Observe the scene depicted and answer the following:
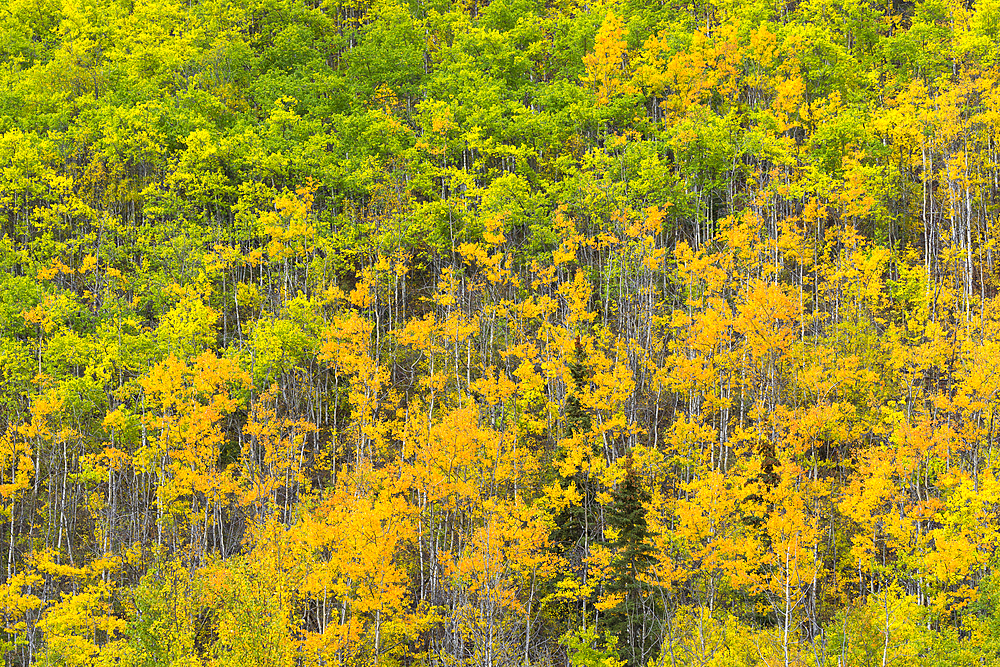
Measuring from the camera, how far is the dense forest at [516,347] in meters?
32.2

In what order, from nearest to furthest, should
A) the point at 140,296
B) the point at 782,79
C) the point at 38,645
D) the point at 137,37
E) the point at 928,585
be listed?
1. the point at 928,585
2. the point at 38,645
3. the point at 140,296
4. the point at 782,79
5. the point at 137,37

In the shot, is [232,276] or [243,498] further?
[232,276]

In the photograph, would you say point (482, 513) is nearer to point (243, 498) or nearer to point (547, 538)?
point (547, 538)

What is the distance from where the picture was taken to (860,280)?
1657 inches

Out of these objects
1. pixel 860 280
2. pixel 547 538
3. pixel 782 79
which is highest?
pixel 782 79

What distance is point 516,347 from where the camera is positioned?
133 ft

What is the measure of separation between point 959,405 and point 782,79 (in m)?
25.8

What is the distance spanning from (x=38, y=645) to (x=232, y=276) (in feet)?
66.0

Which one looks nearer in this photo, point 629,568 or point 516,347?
point 629,568

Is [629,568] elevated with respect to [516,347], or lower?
lower

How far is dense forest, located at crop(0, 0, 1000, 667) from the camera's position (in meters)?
32.2

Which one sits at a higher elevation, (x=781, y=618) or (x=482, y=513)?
(x=482, y=513)

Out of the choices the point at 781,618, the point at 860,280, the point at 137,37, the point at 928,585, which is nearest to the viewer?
the point at 928,585

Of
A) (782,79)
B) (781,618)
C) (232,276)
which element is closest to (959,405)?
(781,618)
